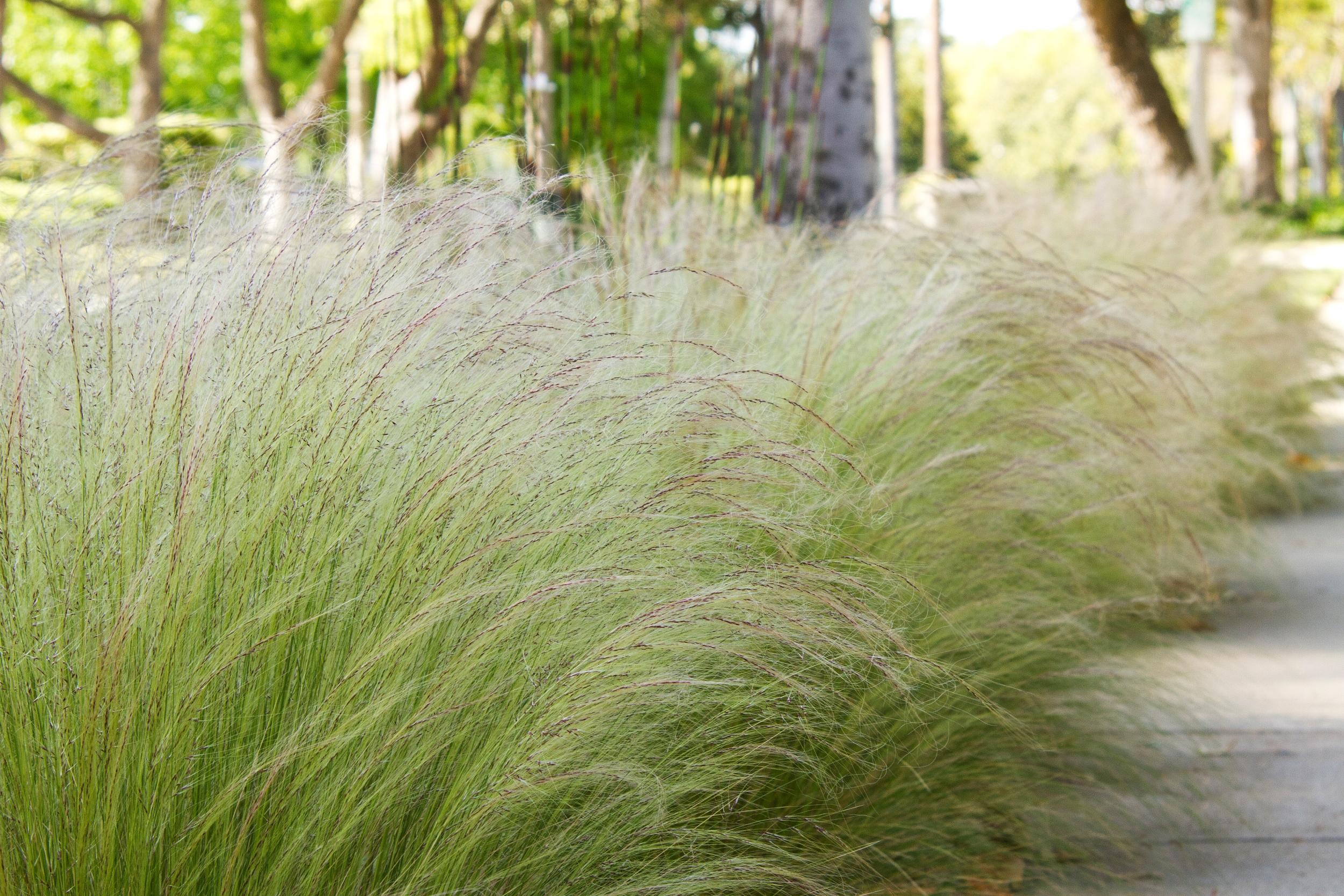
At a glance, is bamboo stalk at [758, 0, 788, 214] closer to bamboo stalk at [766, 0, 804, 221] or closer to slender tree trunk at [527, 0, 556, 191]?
bamboo stalk at [766, 0, 804, 221]

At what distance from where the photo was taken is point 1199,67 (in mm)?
14648

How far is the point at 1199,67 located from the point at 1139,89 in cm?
351

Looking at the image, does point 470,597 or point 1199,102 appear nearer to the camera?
point 470,597

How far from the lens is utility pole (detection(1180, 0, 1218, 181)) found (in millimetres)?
13289

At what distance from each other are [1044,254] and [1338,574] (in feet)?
5.66

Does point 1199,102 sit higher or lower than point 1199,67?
lower

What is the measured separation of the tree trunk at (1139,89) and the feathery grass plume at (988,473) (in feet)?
27.9

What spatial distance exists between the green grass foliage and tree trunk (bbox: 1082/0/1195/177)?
33.2ft

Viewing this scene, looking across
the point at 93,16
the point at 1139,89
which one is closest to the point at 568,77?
the point at 93,16

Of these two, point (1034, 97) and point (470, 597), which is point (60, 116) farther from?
point (1034, 97)

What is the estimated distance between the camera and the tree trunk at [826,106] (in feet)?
18.3

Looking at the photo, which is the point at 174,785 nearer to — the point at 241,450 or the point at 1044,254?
the point at 241,450

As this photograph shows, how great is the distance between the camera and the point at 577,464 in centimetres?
184

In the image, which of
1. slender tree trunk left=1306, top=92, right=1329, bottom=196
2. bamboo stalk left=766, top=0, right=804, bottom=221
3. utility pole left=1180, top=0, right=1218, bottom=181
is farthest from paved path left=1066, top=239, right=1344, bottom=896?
slender tree trunk left=1306, top=92, right=1329, bottom=196
